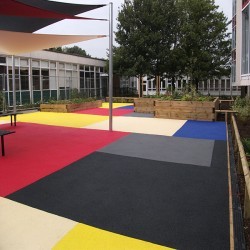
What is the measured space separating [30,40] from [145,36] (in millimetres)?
14199

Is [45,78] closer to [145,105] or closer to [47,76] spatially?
[47,76]

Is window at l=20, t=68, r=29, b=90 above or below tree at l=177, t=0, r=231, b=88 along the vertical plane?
below

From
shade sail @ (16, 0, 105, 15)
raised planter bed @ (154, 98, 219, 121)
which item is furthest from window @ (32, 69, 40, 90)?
shade sail @ (16, 0, 105, 15)

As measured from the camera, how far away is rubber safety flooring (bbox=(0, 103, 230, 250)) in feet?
10.3

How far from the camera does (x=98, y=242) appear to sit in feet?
10.0

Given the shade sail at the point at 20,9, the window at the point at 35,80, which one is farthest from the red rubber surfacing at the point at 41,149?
the window at the point at 35,80

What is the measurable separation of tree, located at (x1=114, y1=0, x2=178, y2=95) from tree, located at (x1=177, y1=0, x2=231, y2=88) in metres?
1.38

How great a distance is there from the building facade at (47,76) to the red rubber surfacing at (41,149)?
27.7ft

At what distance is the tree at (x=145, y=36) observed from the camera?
73.9ft

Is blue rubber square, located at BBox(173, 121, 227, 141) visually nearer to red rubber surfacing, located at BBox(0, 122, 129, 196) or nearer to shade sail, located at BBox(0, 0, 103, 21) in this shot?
red rubber surfacing, located at BBox(0, 122, 129, 196)

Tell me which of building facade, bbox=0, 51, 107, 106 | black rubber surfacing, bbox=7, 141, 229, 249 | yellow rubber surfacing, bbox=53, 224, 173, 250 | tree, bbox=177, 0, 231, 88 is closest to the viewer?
yellow rubber surfacing, bbox=53, 224, 173, 250

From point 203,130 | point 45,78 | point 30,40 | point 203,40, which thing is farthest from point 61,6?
point 203,40

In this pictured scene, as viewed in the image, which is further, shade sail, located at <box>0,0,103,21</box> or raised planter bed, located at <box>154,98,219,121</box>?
raised planter bed, located at <box>154,98,219,121</box>

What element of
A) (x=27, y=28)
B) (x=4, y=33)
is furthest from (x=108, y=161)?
(x=27, y=28)
